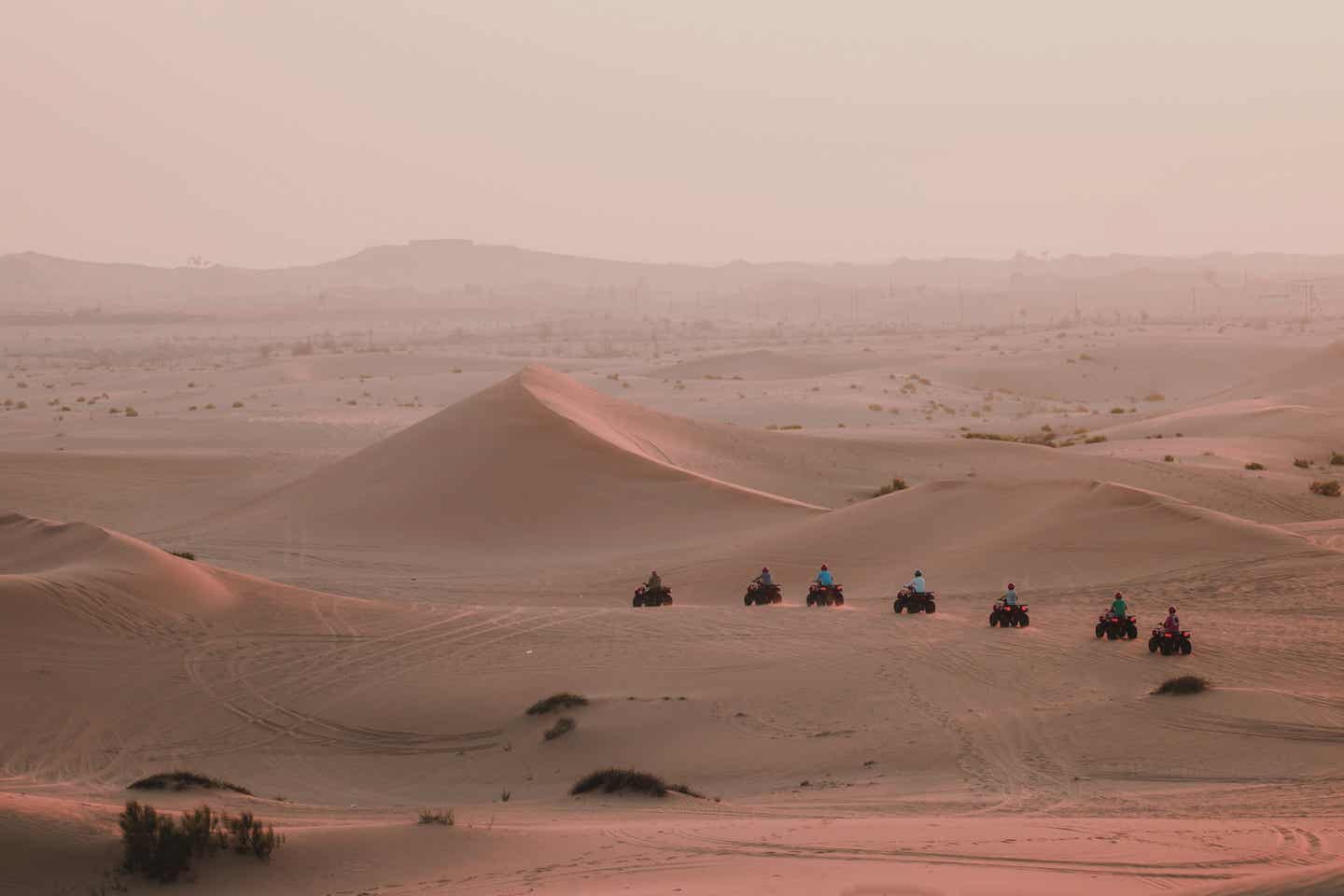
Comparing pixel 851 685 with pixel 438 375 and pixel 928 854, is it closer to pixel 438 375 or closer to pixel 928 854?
pixel 928 854

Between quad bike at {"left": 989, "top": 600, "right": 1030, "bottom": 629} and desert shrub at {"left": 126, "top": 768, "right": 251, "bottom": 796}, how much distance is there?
10914 millimetres

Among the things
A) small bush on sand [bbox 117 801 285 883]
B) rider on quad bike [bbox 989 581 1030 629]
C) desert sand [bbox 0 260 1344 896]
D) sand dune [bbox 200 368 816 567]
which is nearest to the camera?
small bush on sand [bbox 117 801 285 883]

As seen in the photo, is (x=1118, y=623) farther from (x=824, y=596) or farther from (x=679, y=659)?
(x=679, y=659)

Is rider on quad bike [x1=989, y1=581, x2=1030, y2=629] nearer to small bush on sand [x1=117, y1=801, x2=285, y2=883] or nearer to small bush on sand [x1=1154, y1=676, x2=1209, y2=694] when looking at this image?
small bush on sand [x1=1154, y1=676, x2=1209, y2=694]

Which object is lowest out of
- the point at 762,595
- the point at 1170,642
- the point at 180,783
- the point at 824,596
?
the point at 180,783

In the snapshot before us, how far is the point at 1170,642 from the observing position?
18.7m

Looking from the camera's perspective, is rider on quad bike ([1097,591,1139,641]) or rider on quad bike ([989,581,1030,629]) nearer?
rider on quad bike ([1097,591,1139,641])

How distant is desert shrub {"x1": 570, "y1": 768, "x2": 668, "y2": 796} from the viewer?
551 inches

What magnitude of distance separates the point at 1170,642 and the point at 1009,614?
8.81ft

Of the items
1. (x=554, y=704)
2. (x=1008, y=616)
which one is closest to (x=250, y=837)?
(x=554, y=704)

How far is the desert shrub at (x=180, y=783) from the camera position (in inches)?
550

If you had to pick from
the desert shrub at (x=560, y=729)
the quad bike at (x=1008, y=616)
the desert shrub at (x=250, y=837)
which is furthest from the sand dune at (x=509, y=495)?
the desert shrub at (x=250, y=837)

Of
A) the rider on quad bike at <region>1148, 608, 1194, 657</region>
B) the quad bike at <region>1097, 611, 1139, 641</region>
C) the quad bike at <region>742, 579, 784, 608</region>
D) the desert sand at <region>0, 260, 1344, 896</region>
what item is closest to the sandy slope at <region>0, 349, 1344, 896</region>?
the desert sand at <region>0, 260, 1344, 896</region>

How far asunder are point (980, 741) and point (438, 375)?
213 ft
